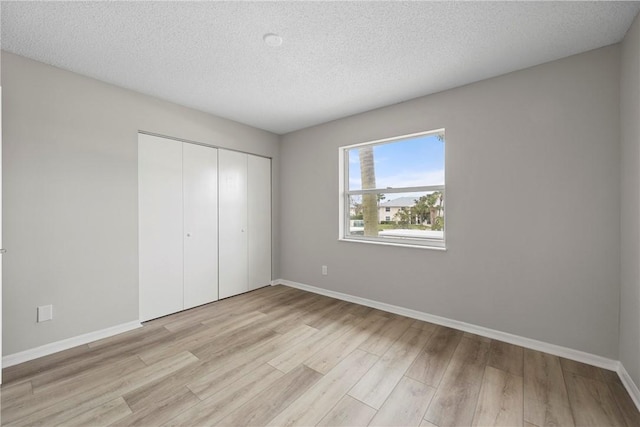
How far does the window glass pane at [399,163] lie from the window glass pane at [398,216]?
0.15 metres

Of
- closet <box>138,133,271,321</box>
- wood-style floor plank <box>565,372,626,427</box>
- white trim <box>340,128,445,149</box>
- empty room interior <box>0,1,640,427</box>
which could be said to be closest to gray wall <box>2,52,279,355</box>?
empty room interior <box>0,1,640,427</box>

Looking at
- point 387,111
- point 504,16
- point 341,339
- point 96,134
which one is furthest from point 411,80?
point 96,134

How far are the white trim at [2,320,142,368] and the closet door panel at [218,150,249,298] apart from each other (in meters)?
1.12

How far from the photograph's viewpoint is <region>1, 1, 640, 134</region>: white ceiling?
1.65m

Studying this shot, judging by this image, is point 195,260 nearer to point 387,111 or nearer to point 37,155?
point 37,155

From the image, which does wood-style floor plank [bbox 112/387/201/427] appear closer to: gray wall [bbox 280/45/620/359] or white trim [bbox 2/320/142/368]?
white trim [bbox 2/320/142/368]

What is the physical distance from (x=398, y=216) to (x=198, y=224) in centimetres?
253

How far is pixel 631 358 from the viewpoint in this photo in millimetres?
1724

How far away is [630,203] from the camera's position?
176 cm

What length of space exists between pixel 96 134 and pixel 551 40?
3935 mm

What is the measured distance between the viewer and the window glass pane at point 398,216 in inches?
116

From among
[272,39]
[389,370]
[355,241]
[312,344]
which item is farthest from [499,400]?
[272,39]

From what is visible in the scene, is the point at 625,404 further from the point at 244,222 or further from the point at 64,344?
the point at 64,344

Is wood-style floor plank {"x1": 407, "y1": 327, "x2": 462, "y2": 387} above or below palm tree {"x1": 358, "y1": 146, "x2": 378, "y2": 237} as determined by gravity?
below
